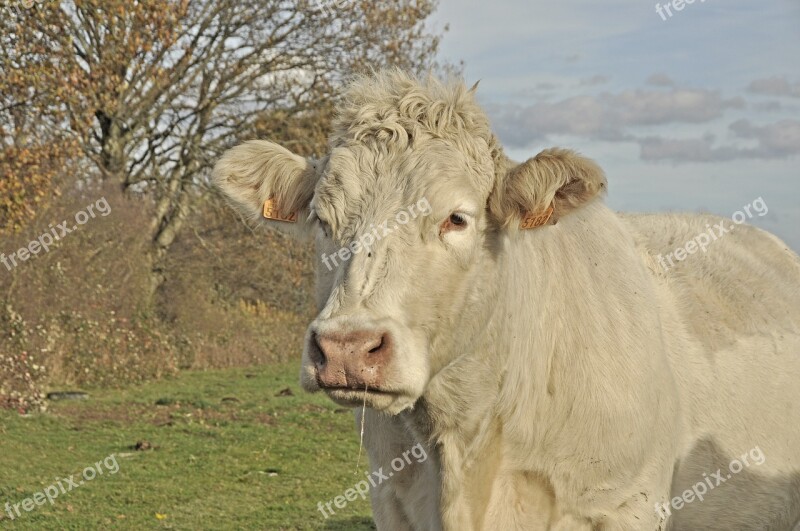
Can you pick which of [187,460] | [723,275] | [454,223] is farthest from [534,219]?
[187,460]

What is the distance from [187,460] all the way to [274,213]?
739 centimetres

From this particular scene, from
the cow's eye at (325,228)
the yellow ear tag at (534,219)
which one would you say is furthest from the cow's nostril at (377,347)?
the yellow ear tag at (534,219)

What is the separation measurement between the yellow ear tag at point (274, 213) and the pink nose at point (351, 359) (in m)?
1.34

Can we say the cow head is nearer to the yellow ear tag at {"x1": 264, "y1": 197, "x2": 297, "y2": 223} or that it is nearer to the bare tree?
the yellow ear tag at {"x1": 264, "y1": 197, "x2": 297, "y2": 223}

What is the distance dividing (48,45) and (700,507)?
17.4 metres

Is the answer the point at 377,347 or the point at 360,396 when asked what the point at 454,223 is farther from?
the point at 360,396

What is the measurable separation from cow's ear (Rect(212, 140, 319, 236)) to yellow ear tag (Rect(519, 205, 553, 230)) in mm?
1013

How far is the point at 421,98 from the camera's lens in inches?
188

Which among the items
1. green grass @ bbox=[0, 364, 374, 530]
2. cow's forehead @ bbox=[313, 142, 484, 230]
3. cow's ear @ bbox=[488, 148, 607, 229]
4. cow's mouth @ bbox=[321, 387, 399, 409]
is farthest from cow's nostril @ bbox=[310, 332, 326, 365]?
green grass @ bbox=[0, 364, 374, 530]

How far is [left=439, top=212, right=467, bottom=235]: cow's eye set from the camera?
4.33 m

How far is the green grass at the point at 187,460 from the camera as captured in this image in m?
9.33

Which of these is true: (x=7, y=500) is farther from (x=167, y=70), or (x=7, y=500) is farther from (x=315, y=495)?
(x=167, y=70)

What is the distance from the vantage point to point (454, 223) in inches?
173

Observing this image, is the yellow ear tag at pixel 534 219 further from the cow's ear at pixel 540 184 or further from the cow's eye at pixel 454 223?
the cow's eye at pixel 454 223
